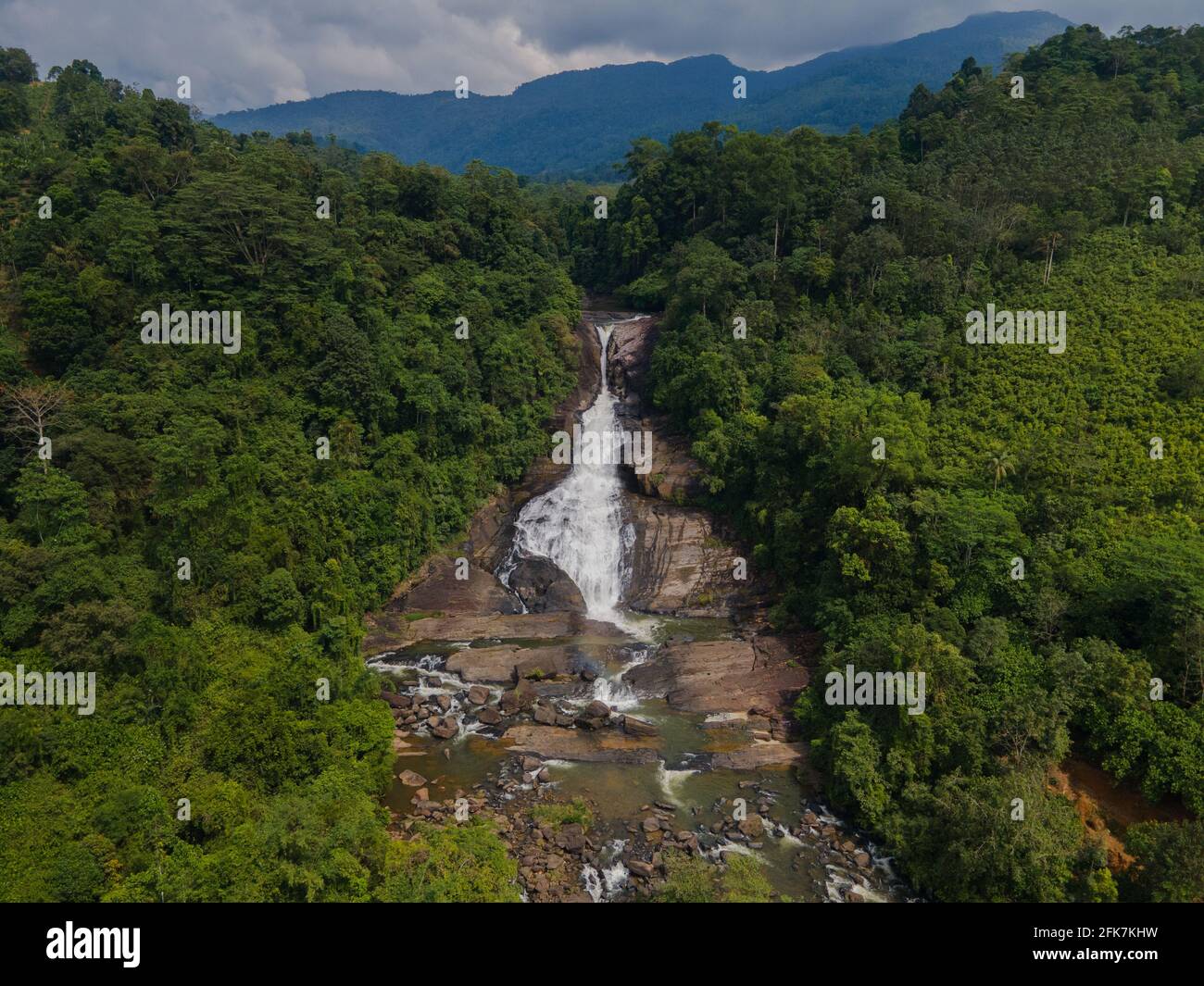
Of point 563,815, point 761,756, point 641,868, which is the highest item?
point 761,756

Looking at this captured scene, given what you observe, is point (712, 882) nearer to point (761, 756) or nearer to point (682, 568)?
point (761, 756)

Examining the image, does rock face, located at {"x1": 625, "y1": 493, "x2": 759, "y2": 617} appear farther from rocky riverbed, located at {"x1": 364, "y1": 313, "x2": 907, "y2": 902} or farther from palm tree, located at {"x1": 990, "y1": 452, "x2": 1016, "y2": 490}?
palm tree, located at {"x1": 990, "y1": 452, "x2": 1016, "y2": 490}

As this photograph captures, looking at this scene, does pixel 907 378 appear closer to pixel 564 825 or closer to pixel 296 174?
pixel 564 825

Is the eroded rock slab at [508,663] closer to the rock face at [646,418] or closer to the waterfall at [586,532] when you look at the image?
the waterfall at [586,532]

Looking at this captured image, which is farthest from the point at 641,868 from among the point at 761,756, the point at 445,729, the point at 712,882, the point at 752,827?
the point at 445,729

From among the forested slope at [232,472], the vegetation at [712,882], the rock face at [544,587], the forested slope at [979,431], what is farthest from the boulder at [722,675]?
the forested slope at [232,472]

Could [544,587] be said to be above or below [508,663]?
above

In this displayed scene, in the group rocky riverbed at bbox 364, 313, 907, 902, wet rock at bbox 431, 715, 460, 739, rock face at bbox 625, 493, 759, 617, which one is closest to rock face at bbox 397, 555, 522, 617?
rocky riverbed at bbox 364, 313, 907, 902
